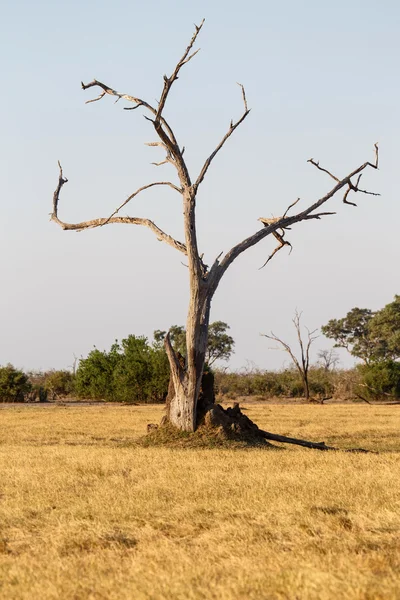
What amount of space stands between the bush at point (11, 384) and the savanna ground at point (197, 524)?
3303 cm

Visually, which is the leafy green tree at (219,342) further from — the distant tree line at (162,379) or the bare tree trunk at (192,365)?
the bare tree trunk at (192,365)

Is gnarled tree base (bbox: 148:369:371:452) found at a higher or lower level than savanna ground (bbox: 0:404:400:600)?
higher

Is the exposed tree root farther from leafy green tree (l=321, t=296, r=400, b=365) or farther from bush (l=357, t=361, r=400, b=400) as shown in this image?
leafy green tree (l=321, t=296, r=400, b=365)

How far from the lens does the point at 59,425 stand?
95.3 feet


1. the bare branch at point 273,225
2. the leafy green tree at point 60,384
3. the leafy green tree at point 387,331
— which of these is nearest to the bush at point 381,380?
the leafy green tree at point 60,384

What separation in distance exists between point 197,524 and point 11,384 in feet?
Answer: 143

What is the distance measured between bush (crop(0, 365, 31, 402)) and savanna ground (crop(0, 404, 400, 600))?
33029 millimetres

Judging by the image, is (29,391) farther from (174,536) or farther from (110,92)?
(174,536)

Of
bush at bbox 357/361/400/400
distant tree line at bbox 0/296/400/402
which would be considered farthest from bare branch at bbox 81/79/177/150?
bush at bbox 357/361/400/400

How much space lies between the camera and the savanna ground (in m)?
7.20

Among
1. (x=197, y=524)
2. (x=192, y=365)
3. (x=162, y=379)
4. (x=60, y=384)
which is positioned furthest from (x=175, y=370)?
(x=60, y=384)

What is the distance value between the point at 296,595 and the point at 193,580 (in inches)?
38.6

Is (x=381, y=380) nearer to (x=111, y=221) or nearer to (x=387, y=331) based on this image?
(x=387, y=331)

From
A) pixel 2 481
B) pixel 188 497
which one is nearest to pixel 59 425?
pixel 2 481
